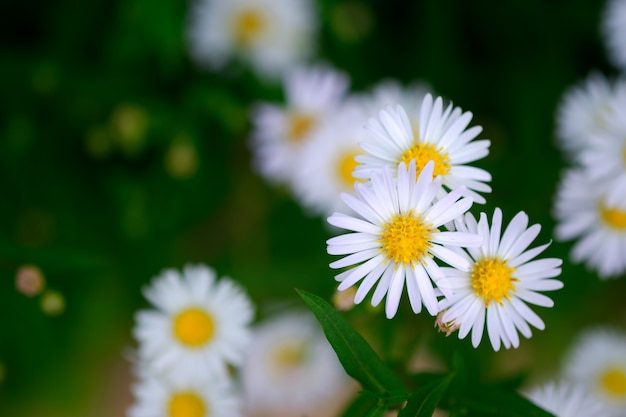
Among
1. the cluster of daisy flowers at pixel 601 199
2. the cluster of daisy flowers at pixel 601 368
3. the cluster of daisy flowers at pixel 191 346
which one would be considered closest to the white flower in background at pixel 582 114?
the cluster of daisy flowers at pixel 601 199

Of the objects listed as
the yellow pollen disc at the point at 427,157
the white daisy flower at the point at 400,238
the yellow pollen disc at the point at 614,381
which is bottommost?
the white daisy flower at the point at 400,238

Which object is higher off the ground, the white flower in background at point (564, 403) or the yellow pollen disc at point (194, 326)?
the yellow pollen disc at point (194, 326)

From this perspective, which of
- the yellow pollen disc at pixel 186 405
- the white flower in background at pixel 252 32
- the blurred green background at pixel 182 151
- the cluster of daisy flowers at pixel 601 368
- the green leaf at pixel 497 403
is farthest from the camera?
the white flower in background at pixel 252 32

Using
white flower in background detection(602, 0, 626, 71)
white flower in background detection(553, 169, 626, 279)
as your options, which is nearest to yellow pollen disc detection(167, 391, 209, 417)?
white flower in background detection(553, 169, 626, 279)

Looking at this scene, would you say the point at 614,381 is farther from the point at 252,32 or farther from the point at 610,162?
the point at 252,32

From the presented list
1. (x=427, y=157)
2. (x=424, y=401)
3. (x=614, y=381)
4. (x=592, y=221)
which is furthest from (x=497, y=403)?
(x=614, y=381)

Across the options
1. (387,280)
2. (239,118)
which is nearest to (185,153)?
(239,118)

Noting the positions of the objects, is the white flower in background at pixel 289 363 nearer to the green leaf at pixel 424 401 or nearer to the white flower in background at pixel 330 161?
the white flower in background at pixel 330 161
